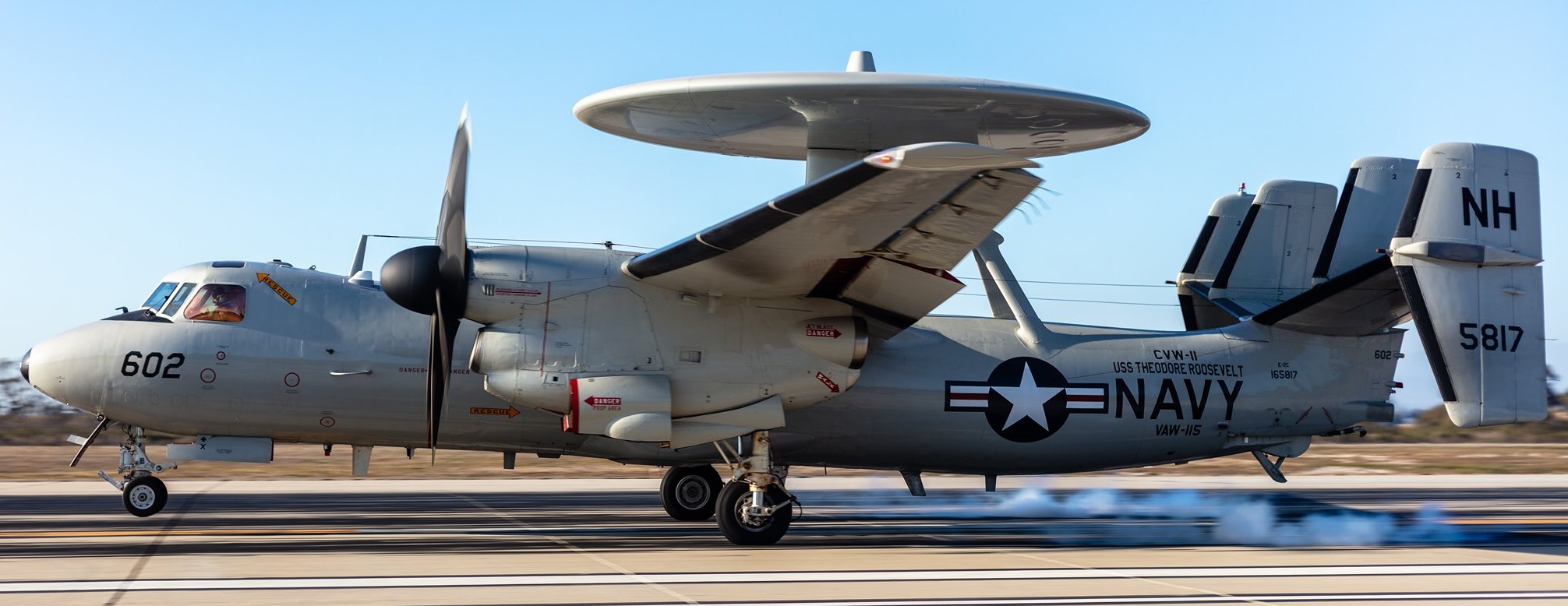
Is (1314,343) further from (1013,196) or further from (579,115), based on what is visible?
(579,115)

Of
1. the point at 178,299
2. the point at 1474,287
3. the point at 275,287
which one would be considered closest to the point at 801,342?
the point at 275,287

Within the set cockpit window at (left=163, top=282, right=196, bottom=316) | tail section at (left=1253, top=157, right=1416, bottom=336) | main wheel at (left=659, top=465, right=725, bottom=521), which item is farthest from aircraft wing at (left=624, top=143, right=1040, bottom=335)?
tail section at (left=1253, top=157, right=1416, bottom=336)

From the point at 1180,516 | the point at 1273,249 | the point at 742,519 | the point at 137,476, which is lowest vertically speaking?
the point at 1180,516

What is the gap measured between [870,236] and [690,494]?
5.77 metres

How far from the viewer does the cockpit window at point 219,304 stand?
13.7 metres

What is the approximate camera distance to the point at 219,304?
13.8 metres

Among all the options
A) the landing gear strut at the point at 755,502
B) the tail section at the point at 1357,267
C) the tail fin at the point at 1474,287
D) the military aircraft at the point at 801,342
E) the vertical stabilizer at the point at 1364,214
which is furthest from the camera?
the vertical stabilizer at the point at 1364,214

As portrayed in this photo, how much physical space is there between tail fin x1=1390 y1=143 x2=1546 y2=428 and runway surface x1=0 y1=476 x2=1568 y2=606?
1.74 meters

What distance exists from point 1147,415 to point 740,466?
5.13m

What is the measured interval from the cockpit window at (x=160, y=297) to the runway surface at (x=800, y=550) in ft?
8.36

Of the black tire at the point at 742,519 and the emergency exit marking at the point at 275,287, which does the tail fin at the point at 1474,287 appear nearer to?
the black tire at the point at 742,519

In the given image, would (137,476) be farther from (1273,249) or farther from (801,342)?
(1273,249)

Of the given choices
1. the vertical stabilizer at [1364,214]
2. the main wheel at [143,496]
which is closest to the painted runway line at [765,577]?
the main wheel at [143,496]

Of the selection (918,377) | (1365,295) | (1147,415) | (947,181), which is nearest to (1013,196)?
(947,181)
